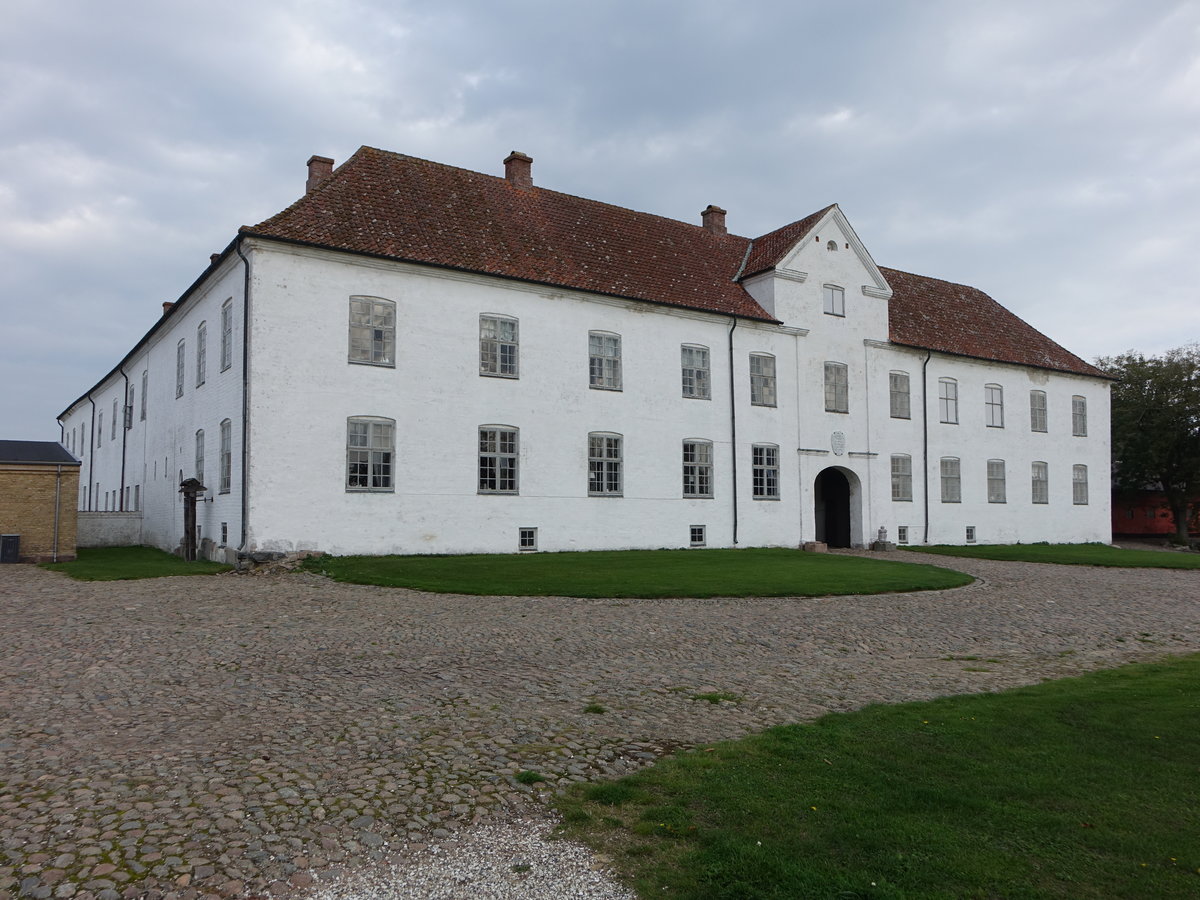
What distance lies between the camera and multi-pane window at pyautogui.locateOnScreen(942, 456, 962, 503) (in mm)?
32812

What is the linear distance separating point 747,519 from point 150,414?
21813mm

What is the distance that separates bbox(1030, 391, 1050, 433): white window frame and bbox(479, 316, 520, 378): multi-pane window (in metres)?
23.5

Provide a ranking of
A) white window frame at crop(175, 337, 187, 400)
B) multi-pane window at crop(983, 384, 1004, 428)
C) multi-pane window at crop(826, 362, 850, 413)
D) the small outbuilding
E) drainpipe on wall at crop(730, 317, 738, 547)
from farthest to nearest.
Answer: multi-pane window at crop(983, 384, 1004, 428)
multi-pane window at crop(826, 362, 850, 413)
drainpipe on wall at crop(730, 317, 738, 547)
white window frame at crop(175, 337, 187, 400)
the small outbuilding

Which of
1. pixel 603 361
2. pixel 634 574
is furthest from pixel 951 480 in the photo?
pixel 634 574

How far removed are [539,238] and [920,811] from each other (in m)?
22.3

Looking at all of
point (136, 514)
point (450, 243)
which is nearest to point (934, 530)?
point (450, 243)

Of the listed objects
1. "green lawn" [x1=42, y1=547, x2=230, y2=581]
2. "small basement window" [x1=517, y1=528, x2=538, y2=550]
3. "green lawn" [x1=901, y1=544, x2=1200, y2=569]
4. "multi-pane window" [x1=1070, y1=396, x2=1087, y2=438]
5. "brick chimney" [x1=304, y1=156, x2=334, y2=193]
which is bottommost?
"green lawn" [x1=901, y1=544, x2=1200, y2=569]

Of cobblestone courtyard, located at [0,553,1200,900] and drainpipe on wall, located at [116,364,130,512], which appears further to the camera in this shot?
drainpipe on wall, located at [116,364,130,512]

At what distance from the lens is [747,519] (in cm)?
2741

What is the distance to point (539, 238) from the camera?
83.2 feet

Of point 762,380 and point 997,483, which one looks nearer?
point 762,380

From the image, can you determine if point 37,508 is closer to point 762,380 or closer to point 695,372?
point 695,372

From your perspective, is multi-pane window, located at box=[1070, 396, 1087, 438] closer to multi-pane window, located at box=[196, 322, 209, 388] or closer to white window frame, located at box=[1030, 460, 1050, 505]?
white window frame, located at box=[1030, 460, 1050, 505]

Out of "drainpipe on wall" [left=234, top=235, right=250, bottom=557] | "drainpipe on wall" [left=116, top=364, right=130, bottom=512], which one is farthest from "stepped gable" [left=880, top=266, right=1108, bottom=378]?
"drainpipe on wall" [left=116, top=364, right=130, bottom=512]
